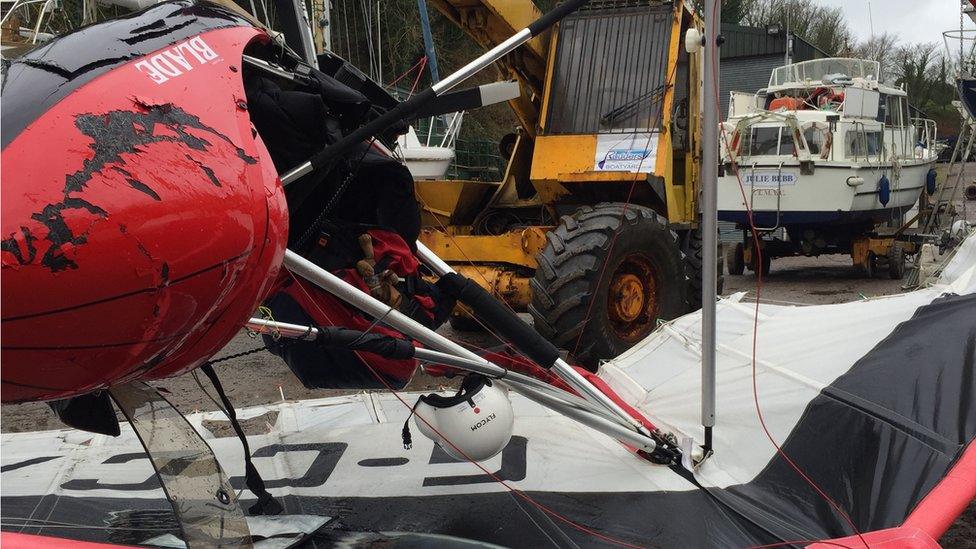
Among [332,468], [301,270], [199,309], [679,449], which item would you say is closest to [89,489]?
[332,468]

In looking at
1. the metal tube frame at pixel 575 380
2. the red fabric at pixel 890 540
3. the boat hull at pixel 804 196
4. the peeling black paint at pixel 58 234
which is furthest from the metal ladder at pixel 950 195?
the peeling black paint at pixel 58 234

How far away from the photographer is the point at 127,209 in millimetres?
1747

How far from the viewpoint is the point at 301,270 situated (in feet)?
8.39

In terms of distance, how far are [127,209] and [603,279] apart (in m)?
4.70

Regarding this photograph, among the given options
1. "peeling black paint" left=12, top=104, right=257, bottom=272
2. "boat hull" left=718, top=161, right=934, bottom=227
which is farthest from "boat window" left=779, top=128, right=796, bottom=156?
"peeling black paint" left=12, top=104, right=257, bottom=272

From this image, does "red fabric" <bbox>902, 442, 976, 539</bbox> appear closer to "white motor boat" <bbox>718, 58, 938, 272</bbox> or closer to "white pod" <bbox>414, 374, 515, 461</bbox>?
"white pod" <bbox>414, 374, 515, 461</bbox>

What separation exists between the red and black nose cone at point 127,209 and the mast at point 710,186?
1.76m

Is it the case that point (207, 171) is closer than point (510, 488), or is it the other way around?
point (207, 171)

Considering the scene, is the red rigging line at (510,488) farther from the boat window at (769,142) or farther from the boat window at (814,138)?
the boat window at (814,138)

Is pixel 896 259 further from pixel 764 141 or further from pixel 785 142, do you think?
pixel 764 141

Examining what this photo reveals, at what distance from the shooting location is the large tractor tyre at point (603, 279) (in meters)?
6.02

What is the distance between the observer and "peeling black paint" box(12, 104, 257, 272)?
1.66 metres

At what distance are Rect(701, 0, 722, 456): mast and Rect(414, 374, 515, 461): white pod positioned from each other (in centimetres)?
86

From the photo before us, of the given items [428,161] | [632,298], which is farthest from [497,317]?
[428,161]
